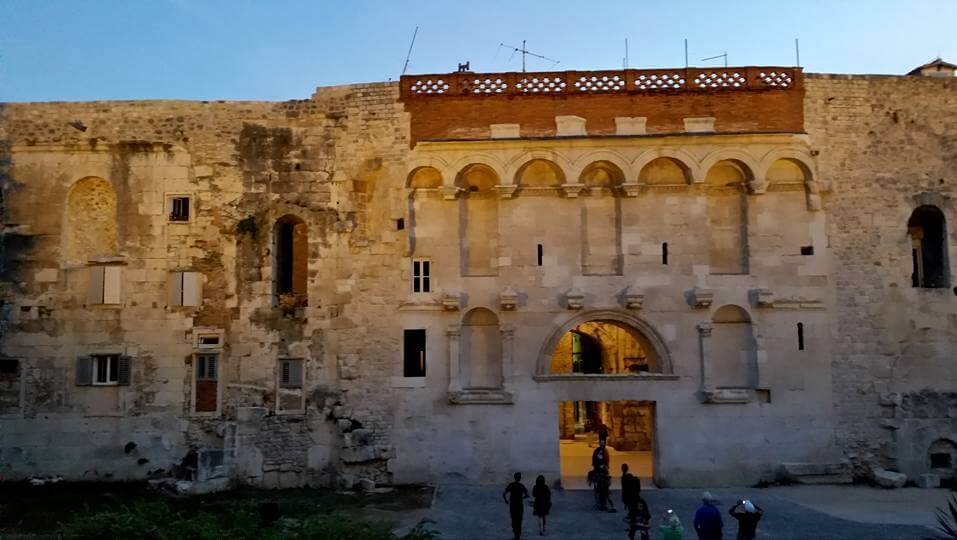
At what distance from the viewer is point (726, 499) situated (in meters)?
15.6

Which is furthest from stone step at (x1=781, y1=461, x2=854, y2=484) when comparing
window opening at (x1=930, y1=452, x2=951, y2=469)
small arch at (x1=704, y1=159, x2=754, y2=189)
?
small arch at (x1=704, y1=159, x2=754, y2=189)

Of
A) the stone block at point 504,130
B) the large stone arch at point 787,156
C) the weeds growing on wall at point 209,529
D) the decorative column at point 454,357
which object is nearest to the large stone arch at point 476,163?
the stone block at point 504,130

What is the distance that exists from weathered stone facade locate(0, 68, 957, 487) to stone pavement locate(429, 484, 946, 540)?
0.95 m

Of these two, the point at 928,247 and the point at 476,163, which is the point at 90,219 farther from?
the point at 928,247

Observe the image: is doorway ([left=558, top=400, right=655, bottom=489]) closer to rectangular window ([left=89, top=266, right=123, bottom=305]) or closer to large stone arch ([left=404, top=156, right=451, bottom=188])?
large stone arch ([left=404, top=156, right=451, bottom=188])

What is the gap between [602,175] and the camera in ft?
60.1

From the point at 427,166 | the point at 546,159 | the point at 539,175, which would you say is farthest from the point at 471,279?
the point at 546,159

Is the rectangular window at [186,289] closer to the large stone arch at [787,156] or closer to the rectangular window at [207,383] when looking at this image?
the rectangular window at [207,383]

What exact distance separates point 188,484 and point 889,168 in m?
18.6

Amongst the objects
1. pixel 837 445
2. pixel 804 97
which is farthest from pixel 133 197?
pixel 837 445

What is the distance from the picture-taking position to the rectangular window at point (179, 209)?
18.3 metres

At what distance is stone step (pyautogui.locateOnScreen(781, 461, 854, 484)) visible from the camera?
16.7 metres

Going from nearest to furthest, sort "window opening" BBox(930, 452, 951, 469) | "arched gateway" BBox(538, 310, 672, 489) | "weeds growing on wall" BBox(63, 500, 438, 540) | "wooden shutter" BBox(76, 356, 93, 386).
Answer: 1. "weeds growing on wall" BBox(63, 500, 438, 540)
2. "window opening" BBox(930, 452, 951, 469)
3. "arched gateway" BBox(538, 310, 672, 489)
4. "wooden shutter" BBox(76, 356, 93, 386)

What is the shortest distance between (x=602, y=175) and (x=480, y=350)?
17.9 feet
